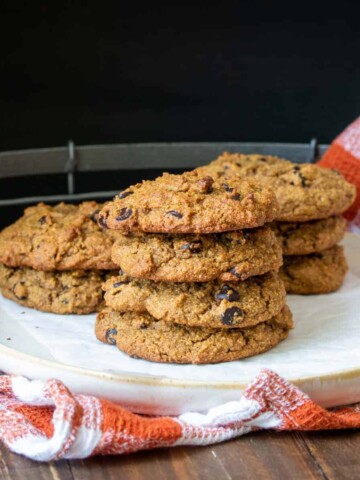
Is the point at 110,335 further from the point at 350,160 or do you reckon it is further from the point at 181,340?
the point at 350,160

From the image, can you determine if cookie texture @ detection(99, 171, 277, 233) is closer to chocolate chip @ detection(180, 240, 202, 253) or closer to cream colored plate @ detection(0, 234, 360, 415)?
chocolate chip @ detection(180, 240, 202, 253)

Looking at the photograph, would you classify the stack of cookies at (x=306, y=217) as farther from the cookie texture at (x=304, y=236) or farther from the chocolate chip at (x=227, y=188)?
the chocolate chip at (x=227, y=188)

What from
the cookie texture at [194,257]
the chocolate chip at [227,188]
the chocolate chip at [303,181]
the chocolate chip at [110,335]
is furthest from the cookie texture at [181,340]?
the chocolate chip at [303,181]

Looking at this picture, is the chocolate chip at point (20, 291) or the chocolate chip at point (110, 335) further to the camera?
the chocolate chip at point (20, 291)

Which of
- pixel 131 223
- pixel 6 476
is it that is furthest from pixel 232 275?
pixel 6 476

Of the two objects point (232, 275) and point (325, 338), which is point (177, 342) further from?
point (325, 338)

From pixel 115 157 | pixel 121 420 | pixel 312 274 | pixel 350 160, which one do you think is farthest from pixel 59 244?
pixel 350 160
